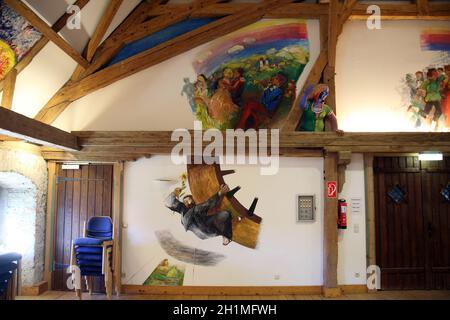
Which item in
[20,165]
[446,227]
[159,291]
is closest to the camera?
[20,165]

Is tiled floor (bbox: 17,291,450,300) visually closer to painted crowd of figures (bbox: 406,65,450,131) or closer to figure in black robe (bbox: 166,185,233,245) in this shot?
figure in black robe (bbox: 166,185,233,245)

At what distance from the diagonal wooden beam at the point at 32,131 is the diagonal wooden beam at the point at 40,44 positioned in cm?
66

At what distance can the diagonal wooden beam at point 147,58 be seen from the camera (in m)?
5.75

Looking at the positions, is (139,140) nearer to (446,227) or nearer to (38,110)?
(38,110)

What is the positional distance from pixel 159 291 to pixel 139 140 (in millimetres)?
2438

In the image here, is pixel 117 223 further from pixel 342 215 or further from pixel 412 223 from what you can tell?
pixel 412 223

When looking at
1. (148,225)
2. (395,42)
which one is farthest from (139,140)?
(395,42)

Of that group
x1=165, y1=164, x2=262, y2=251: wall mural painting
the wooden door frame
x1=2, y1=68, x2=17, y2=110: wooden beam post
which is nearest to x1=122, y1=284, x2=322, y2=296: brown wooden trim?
the wooden door frame

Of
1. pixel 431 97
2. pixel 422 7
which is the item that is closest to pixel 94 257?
pixel 431 97

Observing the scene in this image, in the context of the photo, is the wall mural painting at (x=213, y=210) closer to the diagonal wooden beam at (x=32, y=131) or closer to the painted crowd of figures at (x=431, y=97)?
the diagonal wooden beam at (x=32, y=131)

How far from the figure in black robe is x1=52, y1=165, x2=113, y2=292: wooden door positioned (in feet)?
4.27

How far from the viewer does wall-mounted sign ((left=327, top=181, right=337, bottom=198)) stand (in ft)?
19.5
